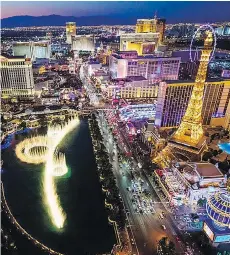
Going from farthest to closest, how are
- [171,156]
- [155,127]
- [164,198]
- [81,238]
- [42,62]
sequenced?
[42,62] → [155,127] → [171,156] → [164,198] → [81,238]

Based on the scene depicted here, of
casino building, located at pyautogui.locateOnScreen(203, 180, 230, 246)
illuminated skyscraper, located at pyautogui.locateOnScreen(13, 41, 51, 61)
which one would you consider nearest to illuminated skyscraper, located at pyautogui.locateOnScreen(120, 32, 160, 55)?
illuminated skyscraper, located at pyautogui.locateOnScreen(13, 41, 51, 61)

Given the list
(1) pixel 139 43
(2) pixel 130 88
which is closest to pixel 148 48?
(1) pixel 139 43

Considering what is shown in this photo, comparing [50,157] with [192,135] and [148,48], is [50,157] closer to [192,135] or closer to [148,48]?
[192,135]

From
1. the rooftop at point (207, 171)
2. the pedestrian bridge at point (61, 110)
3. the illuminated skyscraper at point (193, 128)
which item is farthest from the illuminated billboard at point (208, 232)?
the pedestrian bridge at point (61, 110)

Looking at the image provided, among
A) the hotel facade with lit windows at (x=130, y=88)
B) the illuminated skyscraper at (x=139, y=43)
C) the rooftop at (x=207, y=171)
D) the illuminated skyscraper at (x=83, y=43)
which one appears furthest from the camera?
the illuminated skyscraper at (x=83, y=43)

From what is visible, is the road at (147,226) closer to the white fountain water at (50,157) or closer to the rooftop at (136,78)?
the white fountain water at (50,157)

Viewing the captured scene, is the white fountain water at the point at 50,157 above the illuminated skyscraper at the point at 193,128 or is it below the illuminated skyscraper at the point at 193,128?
below

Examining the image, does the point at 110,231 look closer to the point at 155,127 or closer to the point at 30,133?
the point at 155,127

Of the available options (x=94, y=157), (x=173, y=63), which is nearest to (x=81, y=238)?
(x=94, y=157)
